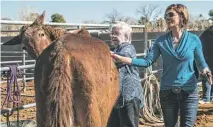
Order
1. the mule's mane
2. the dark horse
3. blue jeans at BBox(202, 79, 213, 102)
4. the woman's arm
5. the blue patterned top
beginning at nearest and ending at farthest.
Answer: the dark horse, the woman's arm, the blue patterned top, the mule's mane, blue jeans at BBox(202, 79, 213, 102)

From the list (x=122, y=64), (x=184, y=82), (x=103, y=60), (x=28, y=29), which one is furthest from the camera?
(x=28, y=29)

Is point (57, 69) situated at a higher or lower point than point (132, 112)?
higher

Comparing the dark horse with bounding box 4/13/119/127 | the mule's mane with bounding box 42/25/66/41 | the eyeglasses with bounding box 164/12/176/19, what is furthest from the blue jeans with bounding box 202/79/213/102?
the dark horse with bounding box 4/13/119/127

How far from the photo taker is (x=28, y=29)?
475cm

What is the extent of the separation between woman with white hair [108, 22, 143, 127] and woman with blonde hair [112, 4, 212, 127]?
22 cm

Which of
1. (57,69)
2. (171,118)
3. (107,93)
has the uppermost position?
(57,69)

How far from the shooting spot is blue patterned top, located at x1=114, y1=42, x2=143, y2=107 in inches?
151

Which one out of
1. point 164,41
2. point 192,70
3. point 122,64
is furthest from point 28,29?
point 192,70

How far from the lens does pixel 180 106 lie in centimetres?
365

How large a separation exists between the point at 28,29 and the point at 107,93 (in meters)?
2.02

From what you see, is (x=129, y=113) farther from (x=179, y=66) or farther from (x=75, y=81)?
(x=75, y=81)

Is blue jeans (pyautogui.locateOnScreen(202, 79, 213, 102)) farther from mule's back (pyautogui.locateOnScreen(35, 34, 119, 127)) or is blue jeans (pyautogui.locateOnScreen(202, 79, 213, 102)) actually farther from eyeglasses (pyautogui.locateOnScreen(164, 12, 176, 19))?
mule's back (pyautogui.locateOnScreen(35, 34, 119, 127))

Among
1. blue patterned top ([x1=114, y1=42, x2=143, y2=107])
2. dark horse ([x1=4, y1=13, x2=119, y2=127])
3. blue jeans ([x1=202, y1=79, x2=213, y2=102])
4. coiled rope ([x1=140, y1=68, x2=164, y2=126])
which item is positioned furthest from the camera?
blue jeans ([x1=202, y1=79, x2=213, y2=102])

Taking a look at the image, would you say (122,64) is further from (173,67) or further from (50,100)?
(50,100)
